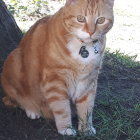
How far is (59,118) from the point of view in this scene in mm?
3209

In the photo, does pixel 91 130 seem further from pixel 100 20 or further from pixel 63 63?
pixel 100 20

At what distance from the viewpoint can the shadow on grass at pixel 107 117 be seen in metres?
3.26

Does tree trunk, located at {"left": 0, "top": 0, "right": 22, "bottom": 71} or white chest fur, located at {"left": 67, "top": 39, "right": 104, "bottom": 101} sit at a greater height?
white chest fur, located at {"left": 67, "top": 39, "right": 104, "bottom": 101}

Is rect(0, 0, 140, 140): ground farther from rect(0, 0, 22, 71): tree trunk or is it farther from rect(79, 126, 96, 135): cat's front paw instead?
rect(0, 0, 22, 71): tree trunk

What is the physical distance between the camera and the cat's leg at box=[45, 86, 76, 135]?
3.14 m

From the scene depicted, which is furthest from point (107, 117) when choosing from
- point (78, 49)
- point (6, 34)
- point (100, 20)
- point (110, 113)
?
point (6, 34)

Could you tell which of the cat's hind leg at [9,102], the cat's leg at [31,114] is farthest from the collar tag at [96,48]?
the cat's hind leg at [9,102]

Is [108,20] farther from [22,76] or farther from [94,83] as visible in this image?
[22,76]

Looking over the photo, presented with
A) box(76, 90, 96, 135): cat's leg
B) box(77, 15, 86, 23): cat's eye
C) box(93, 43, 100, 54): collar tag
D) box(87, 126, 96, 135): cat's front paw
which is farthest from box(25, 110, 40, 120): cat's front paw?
box(77, 15, 86, 23): cat's eye

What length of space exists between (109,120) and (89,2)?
109cm

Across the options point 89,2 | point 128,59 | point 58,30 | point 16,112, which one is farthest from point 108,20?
point 128,59

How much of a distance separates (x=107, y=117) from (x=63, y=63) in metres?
0.78

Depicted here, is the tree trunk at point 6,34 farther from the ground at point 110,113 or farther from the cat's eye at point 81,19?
the cat's eye at point 81,19

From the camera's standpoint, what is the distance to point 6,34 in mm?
4164
